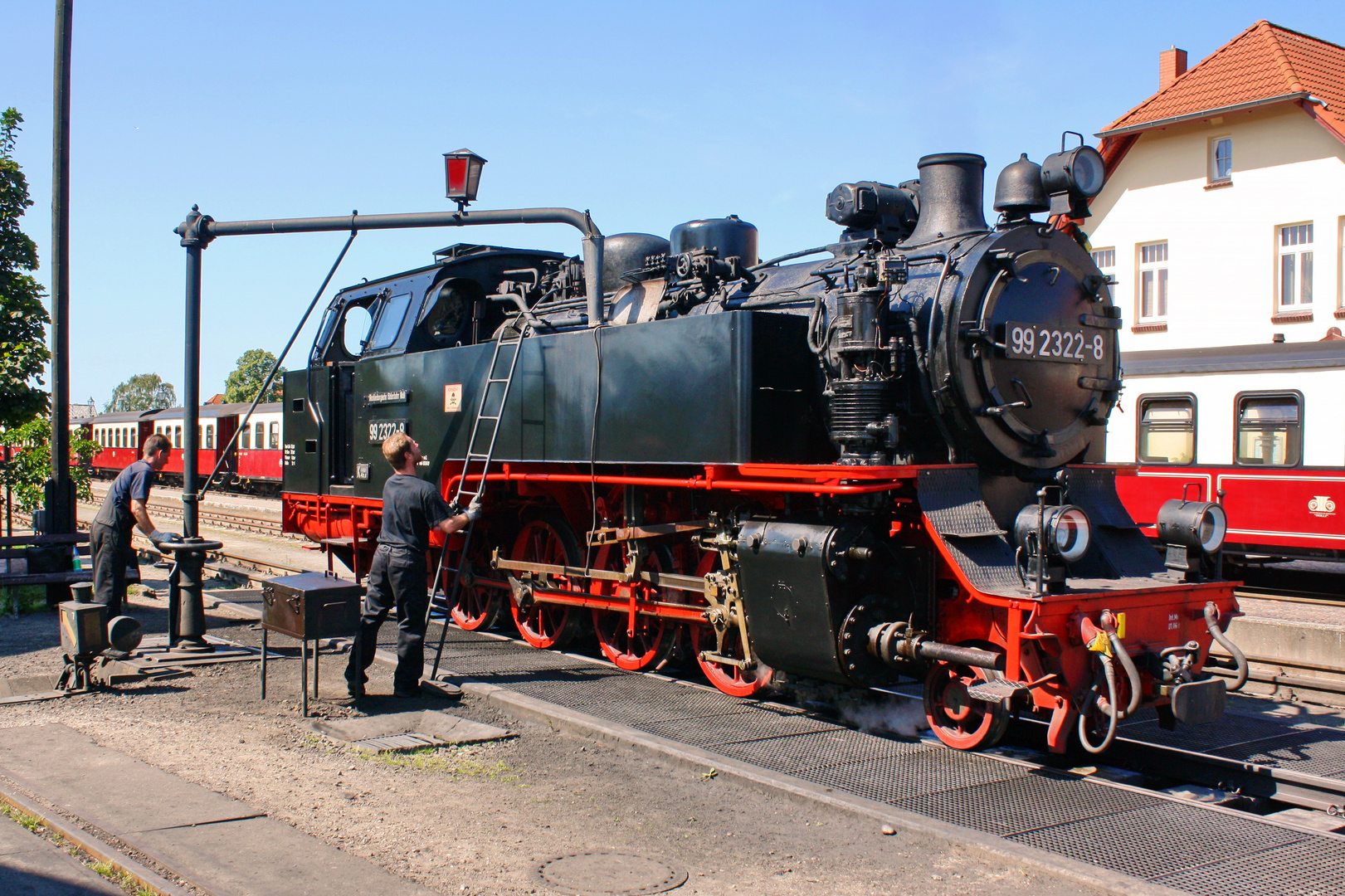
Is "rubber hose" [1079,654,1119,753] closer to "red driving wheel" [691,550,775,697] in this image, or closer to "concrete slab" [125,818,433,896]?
"red driving wheel" [691,550,775,697]

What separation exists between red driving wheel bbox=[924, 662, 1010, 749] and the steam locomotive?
0.02 metres

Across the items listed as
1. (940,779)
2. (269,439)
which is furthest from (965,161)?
(269,439)

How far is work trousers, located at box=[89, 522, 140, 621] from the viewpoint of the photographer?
7746 millimetres

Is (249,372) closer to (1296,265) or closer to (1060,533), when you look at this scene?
(1296,265)

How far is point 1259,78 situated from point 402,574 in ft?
66.3

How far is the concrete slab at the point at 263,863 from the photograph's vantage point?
3.77 meters

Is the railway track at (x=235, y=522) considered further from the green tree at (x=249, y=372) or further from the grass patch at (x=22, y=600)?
the green tree at (x=249, y=372)

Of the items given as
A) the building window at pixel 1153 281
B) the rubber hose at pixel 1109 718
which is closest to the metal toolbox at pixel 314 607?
the rubber hose at pixel 1109 718

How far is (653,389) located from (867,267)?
171 cm

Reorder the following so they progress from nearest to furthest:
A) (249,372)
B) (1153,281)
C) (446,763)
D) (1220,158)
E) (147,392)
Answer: (446,763), (1220,158), (1153,281), (249,372), (147,392)

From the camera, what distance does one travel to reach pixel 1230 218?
20.6 m

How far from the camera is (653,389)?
7027 millimetres

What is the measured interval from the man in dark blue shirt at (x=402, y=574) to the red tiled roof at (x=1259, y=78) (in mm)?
18416

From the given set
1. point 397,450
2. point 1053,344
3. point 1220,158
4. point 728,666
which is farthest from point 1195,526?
point 1220,158
